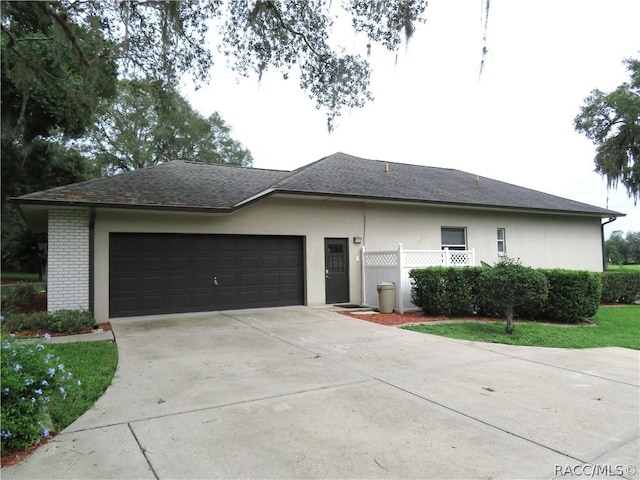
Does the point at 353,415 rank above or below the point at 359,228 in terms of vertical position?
below

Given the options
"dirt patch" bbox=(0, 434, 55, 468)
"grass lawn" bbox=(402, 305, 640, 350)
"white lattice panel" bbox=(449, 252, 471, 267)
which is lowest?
"grass lawn" bbox=(402, 305, 640, 350)

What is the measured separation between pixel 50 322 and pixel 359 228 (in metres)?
8.76

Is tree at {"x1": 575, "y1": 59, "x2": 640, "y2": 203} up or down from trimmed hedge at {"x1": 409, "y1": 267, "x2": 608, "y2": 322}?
up

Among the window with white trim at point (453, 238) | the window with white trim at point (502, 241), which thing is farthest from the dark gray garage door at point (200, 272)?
the window with white trim at point (502, 241)

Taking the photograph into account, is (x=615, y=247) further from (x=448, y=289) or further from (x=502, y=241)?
(x=448, y=289)

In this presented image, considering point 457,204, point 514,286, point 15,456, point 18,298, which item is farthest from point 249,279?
point 15,456

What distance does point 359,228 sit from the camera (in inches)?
523

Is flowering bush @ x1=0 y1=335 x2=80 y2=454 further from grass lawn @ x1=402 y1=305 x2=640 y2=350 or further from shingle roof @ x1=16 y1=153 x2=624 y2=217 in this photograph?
grass lawn @ x1=402 y1=305 x2=640 y2=350

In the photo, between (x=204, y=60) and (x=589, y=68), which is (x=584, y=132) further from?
(x=204, y=60)

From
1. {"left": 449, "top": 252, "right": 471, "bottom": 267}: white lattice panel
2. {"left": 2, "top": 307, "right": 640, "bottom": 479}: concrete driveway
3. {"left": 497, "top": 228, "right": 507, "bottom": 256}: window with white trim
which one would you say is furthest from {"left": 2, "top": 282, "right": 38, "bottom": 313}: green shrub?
{"left": 497, "top": 228, "right": 507, "bottom": 256}: window with white trim

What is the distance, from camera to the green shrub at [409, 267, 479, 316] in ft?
34.5

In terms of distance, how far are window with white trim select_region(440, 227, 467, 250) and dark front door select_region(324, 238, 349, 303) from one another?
4168mm

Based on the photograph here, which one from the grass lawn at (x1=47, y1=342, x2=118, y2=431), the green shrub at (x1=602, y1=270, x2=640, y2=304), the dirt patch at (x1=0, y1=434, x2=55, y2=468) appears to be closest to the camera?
the dirt patch at (x1=0, y1=434, x2=55, y2=468)

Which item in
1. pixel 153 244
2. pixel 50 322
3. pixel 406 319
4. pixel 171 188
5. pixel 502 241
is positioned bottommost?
pixel 406 319
